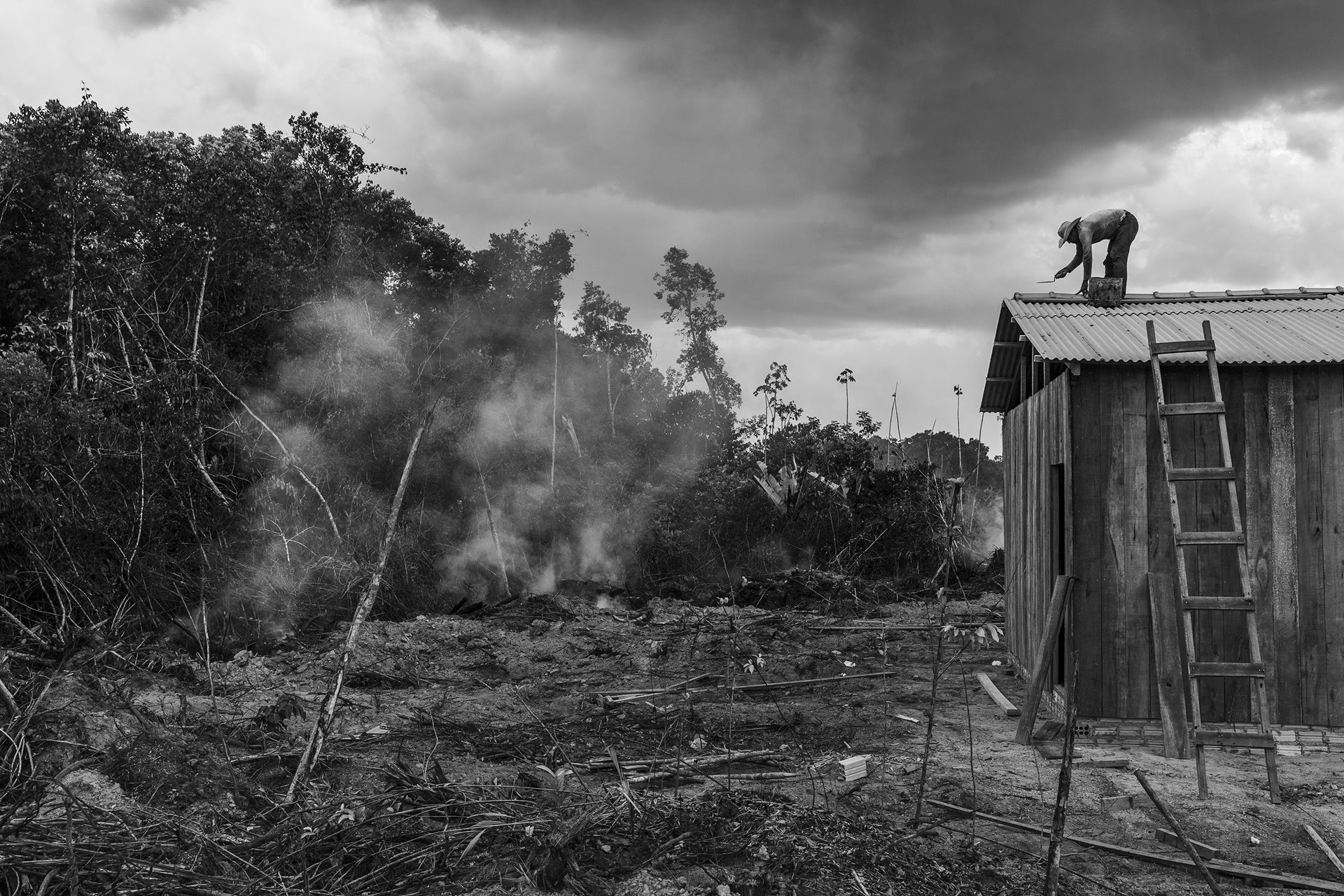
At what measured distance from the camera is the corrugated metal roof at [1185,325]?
7277 mm

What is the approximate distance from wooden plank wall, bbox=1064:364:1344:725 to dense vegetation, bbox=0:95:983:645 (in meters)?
9.51

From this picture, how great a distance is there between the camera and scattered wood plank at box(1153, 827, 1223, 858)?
5086 millimetres

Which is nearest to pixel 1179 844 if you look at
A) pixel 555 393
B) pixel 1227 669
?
pixel 1227 669

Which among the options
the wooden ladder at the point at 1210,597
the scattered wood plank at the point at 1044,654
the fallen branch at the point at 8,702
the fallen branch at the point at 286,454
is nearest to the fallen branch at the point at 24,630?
the fallen branch at the point at 8,702

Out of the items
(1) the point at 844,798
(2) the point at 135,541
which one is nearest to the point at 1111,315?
(1) the point at 844,798

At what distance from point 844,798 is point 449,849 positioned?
7.85ft

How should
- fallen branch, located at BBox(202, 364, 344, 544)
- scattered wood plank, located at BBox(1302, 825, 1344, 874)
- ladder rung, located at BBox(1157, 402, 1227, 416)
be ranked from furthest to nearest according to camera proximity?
1. fallen branch, located at BBox(202, 364, 344, 544)
2. ladder rung, located at BBox(1157, 402, 1227, 416)
3. scattered wood plank, located at BBox(1302, 825, 1344, 874)

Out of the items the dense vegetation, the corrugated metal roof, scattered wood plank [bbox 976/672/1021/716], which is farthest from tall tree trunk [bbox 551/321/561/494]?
the corrugated metal roof

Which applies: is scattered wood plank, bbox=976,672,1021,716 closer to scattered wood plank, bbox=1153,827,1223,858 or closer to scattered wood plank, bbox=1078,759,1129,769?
scattered wood plank, bbox=1078,759,1129,769

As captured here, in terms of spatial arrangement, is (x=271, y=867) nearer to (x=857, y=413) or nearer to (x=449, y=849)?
(x=449, y=849)

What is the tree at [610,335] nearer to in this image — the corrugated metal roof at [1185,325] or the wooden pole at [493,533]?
the wooden pole at [493,533]

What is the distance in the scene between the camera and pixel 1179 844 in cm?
523

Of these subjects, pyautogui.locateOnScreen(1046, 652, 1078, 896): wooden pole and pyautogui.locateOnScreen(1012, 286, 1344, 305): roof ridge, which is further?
pyautogui.locateOnScreen(1012, 286, 1344, 305): roof ridge

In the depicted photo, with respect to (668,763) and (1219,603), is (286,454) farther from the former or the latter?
(1219,603)
